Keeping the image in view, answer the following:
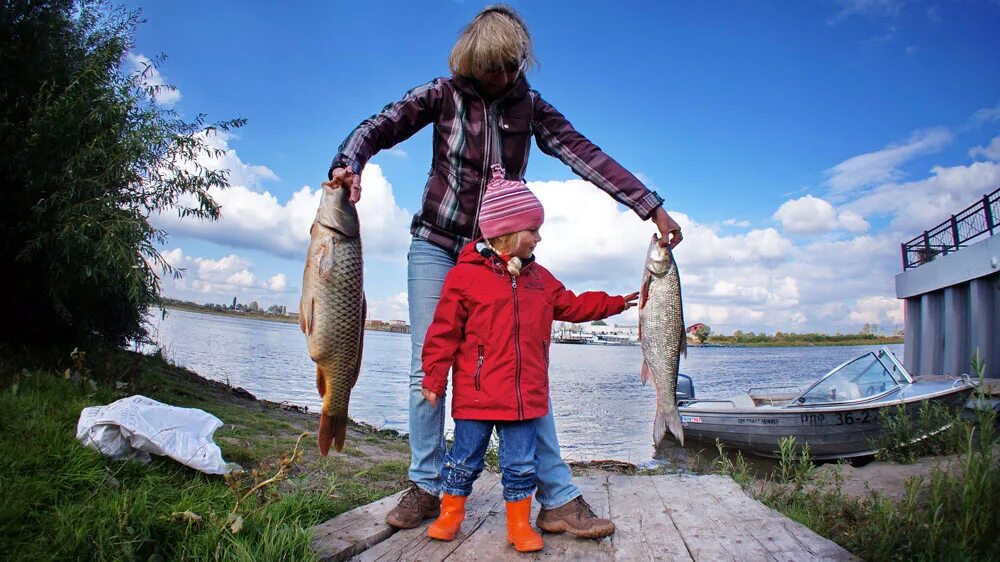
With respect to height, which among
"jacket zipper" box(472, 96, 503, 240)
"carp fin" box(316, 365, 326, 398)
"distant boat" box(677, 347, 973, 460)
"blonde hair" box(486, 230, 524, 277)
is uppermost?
"jacket zipper" box(472, 96, 503, 240)

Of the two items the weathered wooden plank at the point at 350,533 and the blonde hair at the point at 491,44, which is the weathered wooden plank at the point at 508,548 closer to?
the weathered wooden plank at the point at 350,533

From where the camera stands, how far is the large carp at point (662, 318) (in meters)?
3.76

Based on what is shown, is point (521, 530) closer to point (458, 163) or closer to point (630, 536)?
point (630, 536)

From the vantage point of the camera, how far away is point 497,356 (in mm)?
3096

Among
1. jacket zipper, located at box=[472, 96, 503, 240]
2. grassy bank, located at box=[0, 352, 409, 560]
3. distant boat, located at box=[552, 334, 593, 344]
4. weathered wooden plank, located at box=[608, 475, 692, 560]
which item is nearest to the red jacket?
jacket zipper, located at box=[472, 96, 503, 240]

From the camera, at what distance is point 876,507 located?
3.75 m

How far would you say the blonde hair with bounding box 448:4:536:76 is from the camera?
333cm

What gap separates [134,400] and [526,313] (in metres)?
3.23

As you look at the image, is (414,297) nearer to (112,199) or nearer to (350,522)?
(350,522)

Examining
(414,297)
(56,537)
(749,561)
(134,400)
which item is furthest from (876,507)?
(134,400)

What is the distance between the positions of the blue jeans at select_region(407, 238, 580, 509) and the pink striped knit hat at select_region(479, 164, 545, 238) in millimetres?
435

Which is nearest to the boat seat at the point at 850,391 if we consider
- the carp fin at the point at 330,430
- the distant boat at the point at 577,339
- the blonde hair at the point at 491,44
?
the blonde hair at the point at 491,44

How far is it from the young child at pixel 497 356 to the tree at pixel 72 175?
584cm

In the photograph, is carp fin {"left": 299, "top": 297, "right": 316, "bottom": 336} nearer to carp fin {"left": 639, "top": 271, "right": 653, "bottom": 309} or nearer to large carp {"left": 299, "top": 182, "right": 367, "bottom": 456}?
large carp {"left": 299, "top": 182, "right": 367, "bottom": 456}
